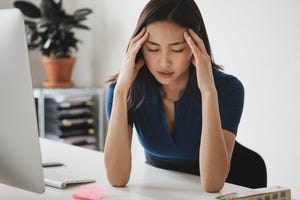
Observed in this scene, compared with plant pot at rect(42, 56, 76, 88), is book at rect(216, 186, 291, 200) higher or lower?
higher

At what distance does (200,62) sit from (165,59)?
0.12 m

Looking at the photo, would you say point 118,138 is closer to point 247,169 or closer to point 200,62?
point 200,62

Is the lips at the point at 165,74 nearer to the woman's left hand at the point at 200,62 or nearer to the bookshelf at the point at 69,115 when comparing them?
the woman's left hand at the point at 200,62

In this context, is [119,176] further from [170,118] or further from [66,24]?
[66,24]

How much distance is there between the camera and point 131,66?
4.70 feet

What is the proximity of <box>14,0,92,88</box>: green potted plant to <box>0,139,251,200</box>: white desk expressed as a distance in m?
1.93

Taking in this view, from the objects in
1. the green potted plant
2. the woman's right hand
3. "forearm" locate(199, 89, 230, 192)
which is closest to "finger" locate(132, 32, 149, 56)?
the woman's right hand

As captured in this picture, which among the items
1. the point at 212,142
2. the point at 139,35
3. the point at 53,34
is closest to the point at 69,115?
the point at 53,34

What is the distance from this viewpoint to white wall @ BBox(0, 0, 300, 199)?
2.49 meters

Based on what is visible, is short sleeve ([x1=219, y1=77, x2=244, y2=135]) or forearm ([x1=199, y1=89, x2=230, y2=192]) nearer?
forearm ([x1=199, y1=89, x2=230, y2=192])

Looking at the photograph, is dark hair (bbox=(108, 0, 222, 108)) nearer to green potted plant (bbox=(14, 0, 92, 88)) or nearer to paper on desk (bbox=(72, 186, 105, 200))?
paper on desk (bbox=(72, 186, 105, 200))

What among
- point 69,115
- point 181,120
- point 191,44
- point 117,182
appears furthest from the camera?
point 69,115

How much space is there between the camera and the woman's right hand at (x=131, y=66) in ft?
4.52

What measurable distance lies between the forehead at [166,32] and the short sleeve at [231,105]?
0.79ft
